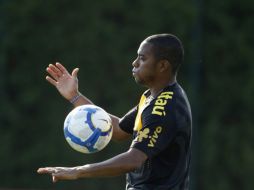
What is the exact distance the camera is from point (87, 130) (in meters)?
5.41

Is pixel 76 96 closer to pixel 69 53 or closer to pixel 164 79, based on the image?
pixel 164 79

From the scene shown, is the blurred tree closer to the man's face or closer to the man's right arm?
the man's right arm

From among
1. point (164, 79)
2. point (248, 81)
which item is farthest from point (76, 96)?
point (248, 81)

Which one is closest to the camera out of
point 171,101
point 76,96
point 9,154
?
point 171,101

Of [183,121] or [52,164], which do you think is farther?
[52,164]

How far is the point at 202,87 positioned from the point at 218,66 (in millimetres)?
555

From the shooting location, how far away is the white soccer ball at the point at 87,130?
5414mm

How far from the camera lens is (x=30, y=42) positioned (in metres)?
12.9

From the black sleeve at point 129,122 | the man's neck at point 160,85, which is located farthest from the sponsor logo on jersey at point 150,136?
the black sleeve at point 129,122

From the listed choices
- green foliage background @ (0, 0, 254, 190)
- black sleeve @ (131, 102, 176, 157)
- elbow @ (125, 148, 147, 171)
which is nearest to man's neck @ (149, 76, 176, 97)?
black sleeve @ (131, 102, 176, 157)

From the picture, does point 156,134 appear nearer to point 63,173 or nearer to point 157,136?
point 157,136

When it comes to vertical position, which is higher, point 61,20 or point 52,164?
point 61,20

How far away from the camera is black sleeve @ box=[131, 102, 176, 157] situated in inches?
201

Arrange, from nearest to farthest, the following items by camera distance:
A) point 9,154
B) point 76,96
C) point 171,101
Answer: point 171,101
point 76,96
point 9,154
